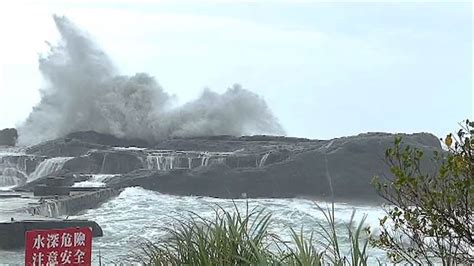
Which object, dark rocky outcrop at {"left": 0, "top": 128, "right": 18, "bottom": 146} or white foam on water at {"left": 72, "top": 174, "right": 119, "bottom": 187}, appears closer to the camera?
white foam on water at {"left": 72, "top": 174, "right": 119, "bottom": 187}

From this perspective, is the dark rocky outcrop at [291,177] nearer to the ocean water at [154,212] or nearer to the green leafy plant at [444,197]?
the ocean water at [154,212]

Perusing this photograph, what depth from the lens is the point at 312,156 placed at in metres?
22.9

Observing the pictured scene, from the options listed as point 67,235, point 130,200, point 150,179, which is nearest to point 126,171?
point 150,179

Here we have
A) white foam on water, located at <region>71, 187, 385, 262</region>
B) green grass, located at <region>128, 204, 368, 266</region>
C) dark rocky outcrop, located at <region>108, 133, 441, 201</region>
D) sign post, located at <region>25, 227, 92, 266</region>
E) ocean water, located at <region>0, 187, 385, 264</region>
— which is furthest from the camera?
dark rocky outcrop, located at <region>108, 133, 441, 201</region>

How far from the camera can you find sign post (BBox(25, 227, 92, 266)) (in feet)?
10.8

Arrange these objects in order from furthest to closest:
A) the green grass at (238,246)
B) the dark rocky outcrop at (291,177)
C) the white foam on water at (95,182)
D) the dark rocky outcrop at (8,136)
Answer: the dark rocky outcrop at (8,136) < the white foam on water at (95,182) < the dark rocky outcrop at (291,177) < the green grass at (238,246)

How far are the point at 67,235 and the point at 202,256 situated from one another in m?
0.71

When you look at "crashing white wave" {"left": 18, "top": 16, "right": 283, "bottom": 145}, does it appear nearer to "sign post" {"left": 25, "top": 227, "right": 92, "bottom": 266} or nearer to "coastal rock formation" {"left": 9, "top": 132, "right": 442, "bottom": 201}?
"coastal rock formation" {"left": 9, "top": 132, "right": 442, "bottom": 201}

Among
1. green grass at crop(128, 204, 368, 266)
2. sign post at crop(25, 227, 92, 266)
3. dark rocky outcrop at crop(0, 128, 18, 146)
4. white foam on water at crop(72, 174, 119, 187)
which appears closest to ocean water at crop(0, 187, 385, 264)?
white foam on water at crop(72, 174, 119, 187)

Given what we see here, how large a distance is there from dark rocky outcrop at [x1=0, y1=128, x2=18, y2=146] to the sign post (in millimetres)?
41810

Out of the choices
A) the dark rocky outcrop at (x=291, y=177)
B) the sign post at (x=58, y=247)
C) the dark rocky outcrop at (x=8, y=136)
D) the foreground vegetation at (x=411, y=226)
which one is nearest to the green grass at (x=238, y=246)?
the foreground vegetation at (x=411, y=226)

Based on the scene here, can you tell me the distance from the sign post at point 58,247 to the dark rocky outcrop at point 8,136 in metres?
41.8

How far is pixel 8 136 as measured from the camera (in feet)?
145

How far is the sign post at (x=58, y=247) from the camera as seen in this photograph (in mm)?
3287
